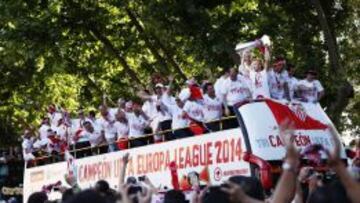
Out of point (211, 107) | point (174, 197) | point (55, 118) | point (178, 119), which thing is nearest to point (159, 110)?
point (178, 119)

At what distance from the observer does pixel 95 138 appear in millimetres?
20141

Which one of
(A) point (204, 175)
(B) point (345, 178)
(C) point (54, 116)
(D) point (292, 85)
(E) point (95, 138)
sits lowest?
(A) point (204, 175)

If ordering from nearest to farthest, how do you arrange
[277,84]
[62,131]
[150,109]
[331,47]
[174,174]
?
[277,84]
[174,174]
[150,109]
[331,47]
[62,131]

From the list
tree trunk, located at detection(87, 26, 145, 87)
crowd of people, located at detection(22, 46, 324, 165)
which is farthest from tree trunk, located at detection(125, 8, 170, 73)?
crowd of people, located at detection(22, 46, 324, 165)

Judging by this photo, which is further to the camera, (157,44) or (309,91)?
(157,44)

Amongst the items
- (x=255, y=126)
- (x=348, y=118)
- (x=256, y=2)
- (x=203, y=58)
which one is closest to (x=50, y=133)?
(x=203, y=58)

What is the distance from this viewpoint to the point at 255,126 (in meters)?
14.2

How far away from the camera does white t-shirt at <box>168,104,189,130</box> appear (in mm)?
16469

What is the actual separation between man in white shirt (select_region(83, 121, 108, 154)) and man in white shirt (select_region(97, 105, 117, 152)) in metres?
0.22

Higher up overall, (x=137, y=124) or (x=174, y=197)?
(x=137, y=124)

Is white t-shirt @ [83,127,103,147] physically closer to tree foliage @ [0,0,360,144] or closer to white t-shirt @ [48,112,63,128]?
white t-shirt @ [48,112,63,128]

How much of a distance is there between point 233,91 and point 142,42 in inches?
501

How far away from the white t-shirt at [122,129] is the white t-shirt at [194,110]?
2.96 metres

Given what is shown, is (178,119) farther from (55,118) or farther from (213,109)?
(55,118)
